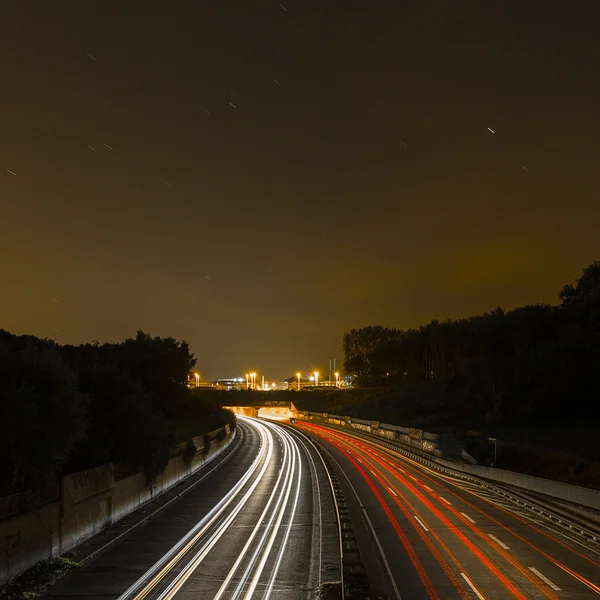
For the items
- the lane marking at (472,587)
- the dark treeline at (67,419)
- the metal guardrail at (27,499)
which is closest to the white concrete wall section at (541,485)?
the lane marking at (472,587)

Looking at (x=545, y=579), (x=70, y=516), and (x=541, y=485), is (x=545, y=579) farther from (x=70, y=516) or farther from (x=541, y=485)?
(x=541, y=485)

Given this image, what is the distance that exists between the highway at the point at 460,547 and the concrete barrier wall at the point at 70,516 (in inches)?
477

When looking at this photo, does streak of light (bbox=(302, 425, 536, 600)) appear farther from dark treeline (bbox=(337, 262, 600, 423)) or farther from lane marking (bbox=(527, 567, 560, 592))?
dark treeline (bbox=(337, 262, 600, 423))

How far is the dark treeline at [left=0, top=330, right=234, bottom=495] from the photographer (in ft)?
82.0

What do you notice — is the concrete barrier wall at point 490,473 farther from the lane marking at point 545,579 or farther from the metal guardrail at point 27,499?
the metal guardrail at point 27,499

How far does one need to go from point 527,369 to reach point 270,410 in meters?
89.9

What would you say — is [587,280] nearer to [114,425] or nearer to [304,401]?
[304,401]

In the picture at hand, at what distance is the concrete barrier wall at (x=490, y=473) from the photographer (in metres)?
36.8

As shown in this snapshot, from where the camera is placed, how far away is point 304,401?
187 meters

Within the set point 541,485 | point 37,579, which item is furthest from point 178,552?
point 541,485

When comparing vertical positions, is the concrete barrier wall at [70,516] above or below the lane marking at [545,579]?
above

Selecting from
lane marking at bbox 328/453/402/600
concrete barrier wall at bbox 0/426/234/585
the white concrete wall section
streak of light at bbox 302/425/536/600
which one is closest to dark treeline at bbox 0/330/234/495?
concrete barrier wall at bbox 0/426/234/585

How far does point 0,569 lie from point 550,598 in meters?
17.4

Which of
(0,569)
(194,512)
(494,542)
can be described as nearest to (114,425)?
(194,512)
